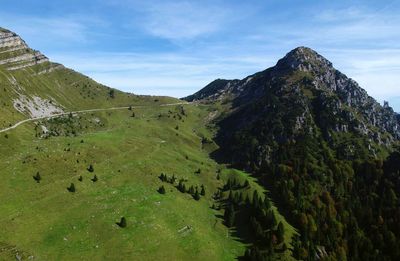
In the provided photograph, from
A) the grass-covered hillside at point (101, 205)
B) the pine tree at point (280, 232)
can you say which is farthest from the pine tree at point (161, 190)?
the pine tree at point (280, 232)

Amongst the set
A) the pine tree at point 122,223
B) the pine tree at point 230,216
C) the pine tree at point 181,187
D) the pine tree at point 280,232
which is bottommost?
the pine tree at point 280,232

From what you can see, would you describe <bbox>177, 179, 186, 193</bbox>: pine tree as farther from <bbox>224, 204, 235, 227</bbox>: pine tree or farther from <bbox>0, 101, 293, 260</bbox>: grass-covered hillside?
<bbox>224, 204, 235, 227</bbox>: pine tree

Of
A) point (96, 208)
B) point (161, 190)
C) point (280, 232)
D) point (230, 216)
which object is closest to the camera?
point (96, 208)

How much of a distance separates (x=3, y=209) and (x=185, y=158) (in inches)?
3858

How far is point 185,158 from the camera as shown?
187000mm

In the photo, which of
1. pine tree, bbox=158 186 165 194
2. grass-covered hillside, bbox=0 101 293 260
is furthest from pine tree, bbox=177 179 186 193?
pine tree, bbox=158 186 165 194

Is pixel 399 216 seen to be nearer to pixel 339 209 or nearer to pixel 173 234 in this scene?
pixel 339 209

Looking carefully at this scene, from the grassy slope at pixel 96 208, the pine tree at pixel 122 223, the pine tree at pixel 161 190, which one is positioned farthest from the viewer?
the pine tree at pixel 161 190

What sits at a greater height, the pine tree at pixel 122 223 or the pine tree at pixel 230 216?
the pine tree at pixel 122 223

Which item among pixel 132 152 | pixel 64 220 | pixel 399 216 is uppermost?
pixel 132 152

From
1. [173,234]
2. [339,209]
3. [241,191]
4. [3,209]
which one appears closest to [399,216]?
[339,209]

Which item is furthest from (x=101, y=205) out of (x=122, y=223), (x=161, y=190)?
(x=161, y=190)

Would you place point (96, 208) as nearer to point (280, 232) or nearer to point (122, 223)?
point (122, 223)

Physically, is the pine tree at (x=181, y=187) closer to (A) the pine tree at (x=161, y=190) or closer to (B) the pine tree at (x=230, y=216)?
(A) the pine tree at (x=161, y=190)
